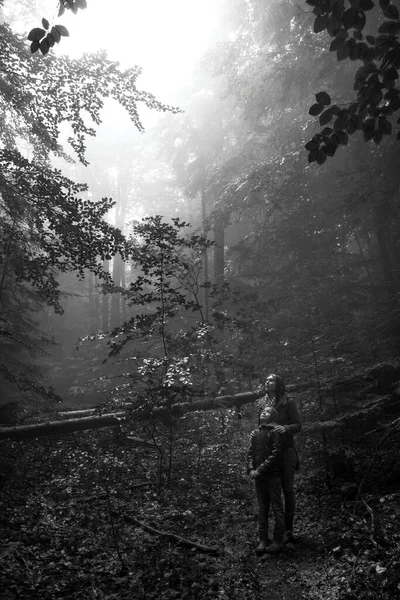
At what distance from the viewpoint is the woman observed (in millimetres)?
5246

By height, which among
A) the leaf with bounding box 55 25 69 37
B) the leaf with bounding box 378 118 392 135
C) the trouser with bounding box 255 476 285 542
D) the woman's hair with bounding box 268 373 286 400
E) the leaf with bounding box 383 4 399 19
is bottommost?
the trouser with bounding box 255 476 285 542

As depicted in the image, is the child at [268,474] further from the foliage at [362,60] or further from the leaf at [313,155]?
the foliage at [362,60]

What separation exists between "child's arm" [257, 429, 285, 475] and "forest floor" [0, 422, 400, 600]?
1.02 metres

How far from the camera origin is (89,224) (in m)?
7.03

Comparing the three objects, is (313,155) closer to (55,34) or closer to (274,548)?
(55,34)

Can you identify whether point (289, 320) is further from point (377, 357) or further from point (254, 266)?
point (254, 266)

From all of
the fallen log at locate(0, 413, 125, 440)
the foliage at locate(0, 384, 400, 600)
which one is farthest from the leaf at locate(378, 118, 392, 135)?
the fallen log at locate(0, 413, 125, 440)

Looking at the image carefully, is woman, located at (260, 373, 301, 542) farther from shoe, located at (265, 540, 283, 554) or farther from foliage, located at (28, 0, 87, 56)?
foliage, located at (28, 0, 87, 56)

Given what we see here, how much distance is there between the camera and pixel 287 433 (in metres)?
5.28

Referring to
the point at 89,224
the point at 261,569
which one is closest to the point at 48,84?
the point at 89,224

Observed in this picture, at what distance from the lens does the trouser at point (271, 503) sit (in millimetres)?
5023

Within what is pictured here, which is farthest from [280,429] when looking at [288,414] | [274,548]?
[274,548]

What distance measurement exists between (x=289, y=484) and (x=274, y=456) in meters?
0.52

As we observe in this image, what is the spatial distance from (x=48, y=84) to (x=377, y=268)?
46.9ft
